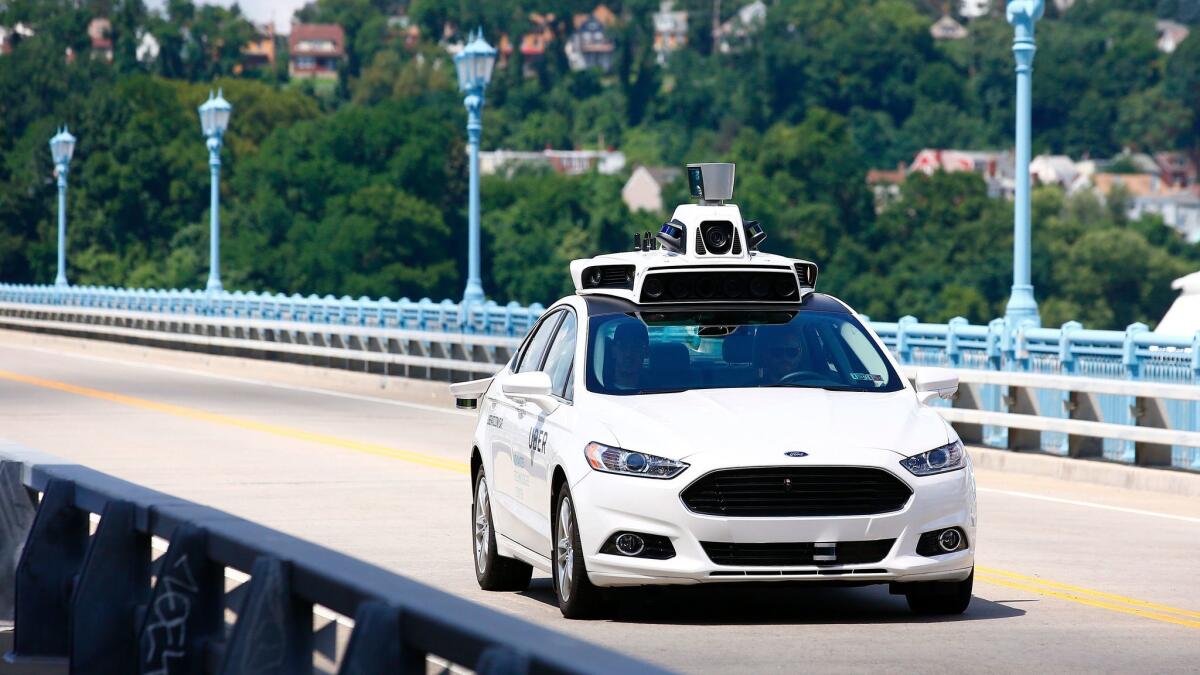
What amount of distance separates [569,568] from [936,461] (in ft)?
5.36

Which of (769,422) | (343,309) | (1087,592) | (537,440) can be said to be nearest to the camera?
(769,422)

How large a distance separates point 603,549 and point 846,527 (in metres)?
1.02

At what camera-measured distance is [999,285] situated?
14362 centimetres

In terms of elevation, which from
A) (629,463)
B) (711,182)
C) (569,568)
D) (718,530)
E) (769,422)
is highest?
(711,182)

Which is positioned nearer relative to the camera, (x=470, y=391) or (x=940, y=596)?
(x=940, y=596)

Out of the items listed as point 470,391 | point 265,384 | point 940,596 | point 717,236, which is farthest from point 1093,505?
point 265,384

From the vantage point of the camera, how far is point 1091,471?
1994cm

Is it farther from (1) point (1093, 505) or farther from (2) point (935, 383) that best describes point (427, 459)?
(2) point (935, 383)

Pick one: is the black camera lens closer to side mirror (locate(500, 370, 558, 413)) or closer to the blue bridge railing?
side mirror (locate(500, 370, 558, 413))

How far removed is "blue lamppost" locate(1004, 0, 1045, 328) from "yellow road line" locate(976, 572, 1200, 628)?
36.4ft

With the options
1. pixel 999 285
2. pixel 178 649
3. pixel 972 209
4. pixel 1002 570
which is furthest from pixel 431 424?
pixel 972 209

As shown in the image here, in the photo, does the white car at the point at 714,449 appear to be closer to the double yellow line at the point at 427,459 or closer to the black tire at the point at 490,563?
the black tire at the point at 490,563

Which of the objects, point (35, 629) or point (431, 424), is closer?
point (35, 629)

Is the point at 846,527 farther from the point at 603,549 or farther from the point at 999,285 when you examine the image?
the point at 999,285
